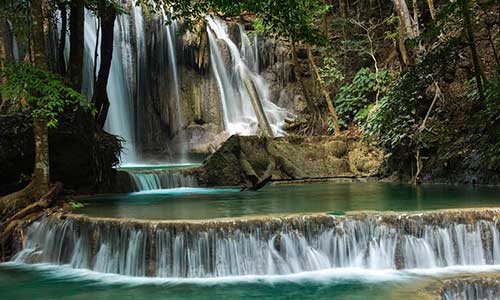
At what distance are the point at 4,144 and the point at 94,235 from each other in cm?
452

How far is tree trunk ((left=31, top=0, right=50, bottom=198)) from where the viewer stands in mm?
8680

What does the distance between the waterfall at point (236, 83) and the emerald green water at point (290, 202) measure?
36.1 ft

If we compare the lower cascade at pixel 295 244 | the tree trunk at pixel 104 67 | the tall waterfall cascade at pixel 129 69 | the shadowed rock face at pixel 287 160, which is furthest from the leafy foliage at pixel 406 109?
the tall waterfall cascade at pixel 129 69

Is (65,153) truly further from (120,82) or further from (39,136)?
(120,82)

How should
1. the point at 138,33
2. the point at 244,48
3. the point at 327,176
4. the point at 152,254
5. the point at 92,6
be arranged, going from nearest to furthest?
the point at 152,254 → the point at 92,6 → the point at 327,176 → the point at 138,33 → the point at 244,48

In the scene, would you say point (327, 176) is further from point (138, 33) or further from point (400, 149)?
point (138, 33)

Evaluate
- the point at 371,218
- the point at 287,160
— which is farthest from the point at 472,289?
the point at 287,160

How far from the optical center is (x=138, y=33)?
22.1m

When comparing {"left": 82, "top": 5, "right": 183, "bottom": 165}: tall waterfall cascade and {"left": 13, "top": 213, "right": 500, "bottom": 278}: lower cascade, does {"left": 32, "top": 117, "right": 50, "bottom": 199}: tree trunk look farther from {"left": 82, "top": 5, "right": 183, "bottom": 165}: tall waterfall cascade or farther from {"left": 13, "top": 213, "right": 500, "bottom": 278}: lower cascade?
{"left": 82, "top": 5, "right": 183, "bottom": 165}: tall waterfall cascade

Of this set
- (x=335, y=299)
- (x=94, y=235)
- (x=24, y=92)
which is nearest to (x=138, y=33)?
(x=24, y=92)

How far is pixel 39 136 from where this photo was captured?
8656mm

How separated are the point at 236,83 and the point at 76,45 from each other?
12112 mm

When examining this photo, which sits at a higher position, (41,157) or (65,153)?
(65,153)

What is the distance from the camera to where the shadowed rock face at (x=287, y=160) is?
14.4 meters
